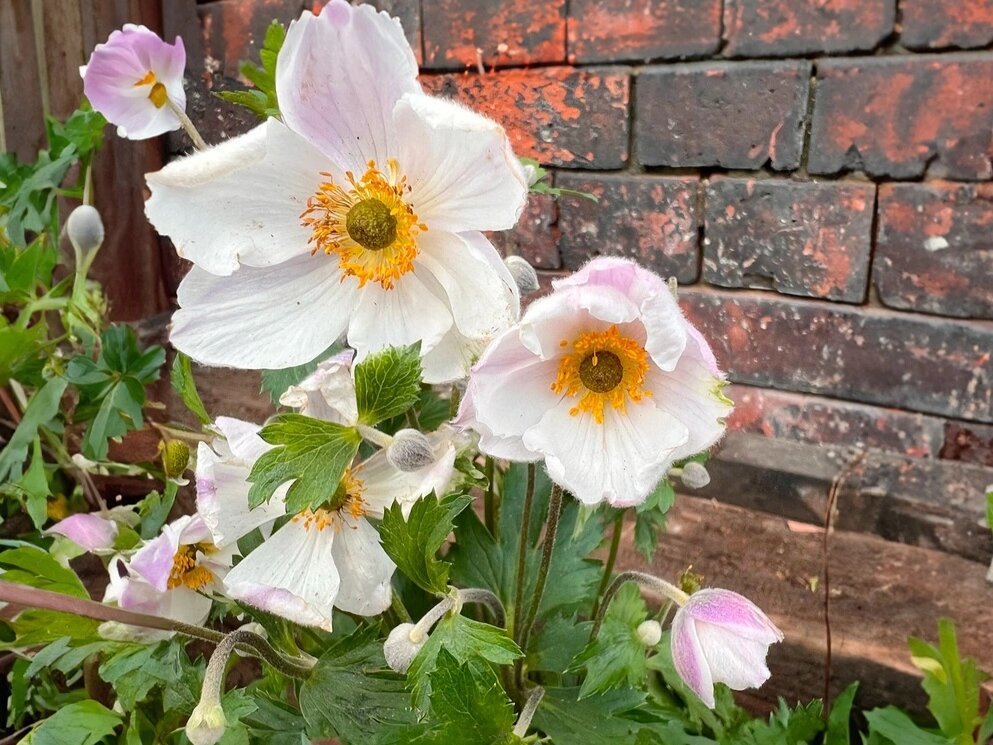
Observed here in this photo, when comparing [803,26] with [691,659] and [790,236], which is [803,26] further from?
[691,659]

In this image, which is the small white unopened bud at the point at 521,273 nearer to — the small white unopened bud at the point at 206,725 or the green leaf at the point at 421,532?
the green leaf at the point at 421,532

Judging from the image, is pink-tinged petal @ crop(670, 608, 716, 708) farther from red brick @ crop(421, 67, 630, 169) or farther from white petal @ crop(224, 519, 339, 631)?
red brick @ crop(421, 67, 630, 169)

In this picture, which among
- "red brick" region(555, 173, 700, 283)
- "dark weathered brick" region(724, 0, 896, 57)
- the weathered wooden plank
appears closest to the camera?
"dark weathered brick" region(724, 0, 896, 57)

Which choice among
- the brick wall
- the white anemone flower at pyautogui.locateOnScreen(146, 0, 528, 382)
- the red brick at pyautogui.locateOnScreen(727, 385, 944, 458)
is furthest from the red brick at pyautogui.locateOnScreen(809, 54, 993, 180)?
the white anemone flower at pyautogui.locateOnScreen(146, 0, 528, 382)

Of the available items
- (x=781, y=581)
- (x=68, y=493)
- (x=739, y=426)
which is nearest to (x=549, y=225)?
(x=739, y=426)

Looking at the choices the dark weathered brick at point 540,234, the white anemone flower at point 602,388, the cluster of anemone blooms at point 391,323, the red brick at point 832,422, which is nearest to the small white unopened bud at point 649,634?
the cluster of anemone blooms at point 391,323

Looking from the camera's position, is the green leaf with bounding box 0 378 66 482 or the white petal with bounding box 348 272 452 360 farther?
the green leaf with bounding box 0 378 66 482
